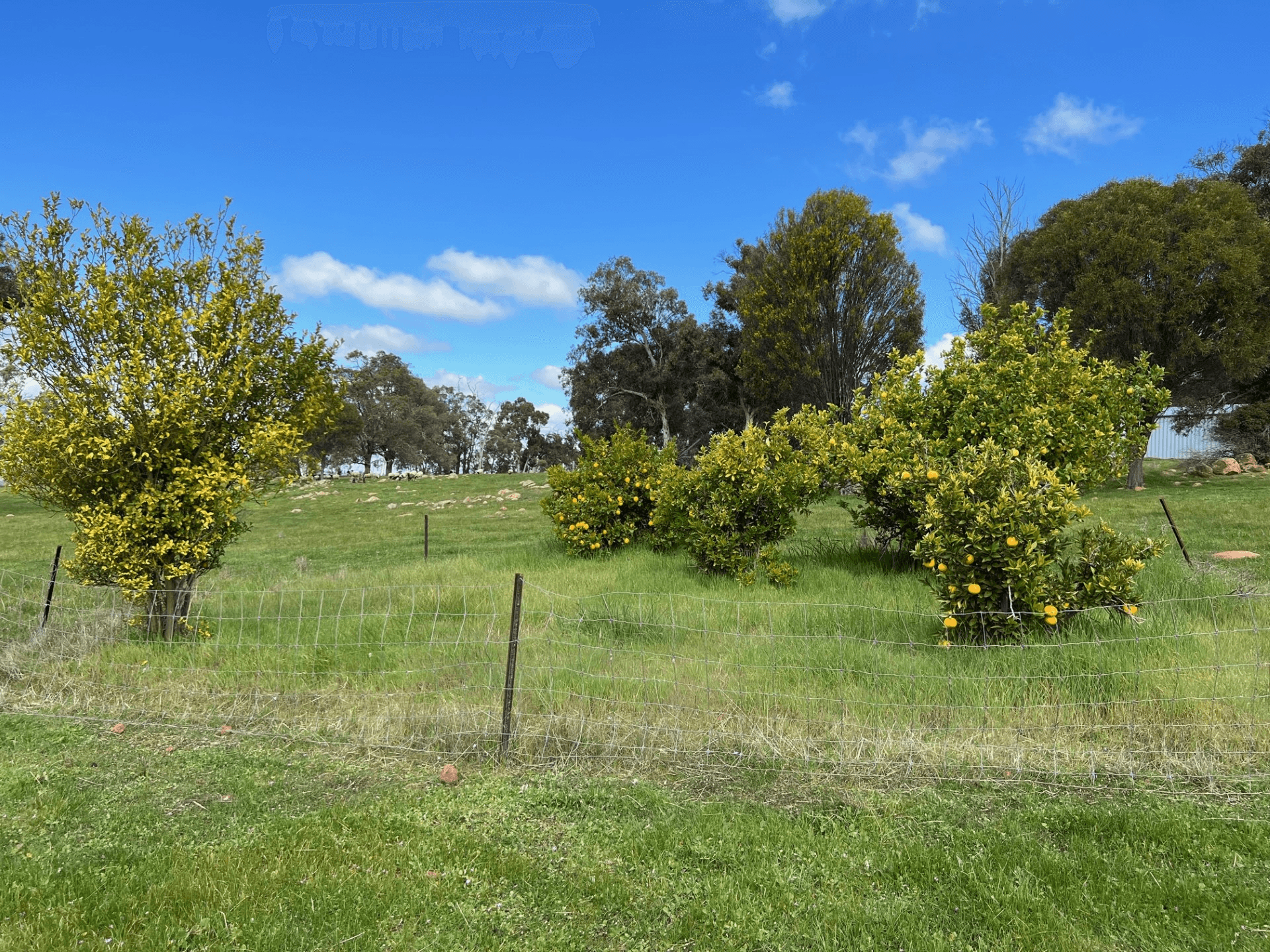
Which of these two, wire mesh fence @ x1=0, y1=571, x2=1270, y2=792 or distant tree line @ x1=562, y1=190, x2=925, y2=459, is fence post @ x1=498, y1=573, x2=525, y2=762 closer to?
wire mesh fence @ x1=0, y1=571, x2=1270, y2=792

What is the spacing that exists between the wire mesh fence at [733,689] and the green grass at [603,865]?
397 mm

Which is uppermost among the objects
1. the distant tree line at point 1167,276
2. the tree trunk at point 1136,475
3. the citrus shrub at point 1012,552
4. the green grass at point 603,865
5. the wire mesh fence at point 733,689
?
the distant tree line at point 1167,276

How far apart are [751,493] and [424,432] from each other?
56186mm

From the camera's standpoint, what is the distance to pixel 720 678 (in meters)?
5.84

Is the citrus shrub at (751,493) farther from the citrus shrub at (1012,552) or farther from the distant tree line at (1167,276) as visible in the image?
the distant tree line at (1167,276)

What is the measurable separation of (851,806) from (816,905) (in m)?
0.98

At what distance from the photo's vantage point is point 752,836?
3.79m

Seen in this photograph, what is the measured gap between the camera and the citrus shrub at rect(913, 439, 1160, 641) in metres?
6.12

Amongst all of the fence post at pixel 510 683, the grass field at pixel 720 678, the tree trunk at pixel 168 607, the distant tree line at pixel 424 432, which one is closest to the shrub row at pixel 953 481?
the grass field at pixel 720 678

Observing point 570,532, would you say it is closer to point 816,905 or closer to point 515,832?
point 515,832

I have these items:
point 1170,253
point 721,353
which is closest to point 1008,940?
point 1170,253

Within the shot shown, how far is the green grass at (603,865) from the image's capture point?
3.10 m

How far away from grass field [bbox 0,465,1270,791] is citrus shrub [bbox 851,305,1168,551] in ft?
4.25

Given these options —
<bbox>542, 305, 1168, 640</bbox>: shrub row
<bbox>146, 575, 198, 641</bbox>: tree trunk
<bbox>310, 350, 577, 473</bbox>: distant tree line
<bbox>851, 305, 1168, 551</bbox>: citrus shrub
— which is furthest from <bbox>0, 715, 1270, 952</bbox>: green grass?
<bbox>310, 350, 577, 473</bbox>: distant tree line
